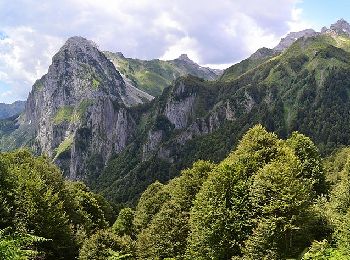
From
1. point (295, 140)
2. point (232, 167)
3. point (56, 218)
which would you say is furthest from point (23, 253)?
point (295, 140)

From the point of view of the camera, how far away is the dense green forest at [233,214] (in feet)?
141

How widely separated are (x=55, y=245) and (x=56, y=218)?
3.72 m

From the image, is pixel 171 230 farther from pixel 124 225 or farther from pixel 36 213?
pixel 124 225

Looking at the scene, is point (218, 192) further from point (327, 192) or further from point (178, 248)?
point (327, 192)

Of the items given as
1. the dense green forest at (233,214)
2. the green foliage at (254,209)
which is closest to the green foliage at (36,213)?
the dense green forest at (233,214)

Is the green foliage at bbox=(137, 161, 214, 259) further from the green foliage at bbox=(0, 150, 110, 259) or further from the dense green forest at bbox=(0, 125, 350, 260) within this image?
the green foliage at bbox=(0, 150, 110, 259)

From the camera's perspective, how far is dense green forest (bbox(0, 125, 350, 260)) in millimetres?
43031

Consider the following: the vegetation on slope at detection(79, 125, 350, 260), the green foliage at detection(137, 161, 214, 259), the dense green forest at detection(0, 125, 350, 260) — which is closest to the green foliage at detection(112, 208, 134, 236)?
the dense green forest at detection(0, 125, 350, 260)

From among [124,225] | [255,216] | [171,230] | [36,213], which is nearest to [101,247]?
[36,213]

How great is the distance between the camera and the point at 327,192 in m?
66.1

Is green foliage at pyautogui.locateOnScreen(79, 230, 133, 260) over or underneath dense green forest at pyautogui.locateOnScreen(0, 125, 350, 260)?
underneath

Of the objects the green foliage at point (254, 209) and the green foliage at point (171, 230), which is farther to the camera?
the green foliage at point (171, 230)

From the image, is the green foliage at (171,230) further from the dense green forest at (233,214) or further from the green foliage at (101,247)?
the green foliage at (101,247)

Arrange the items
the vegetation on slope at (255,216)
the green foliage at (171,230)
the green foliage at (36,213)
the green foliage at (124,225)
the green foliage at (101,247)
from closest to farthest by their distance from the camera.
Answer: the vegetation on slope at (255,216), the green foliage at (36,213), the green foliage at (101,247), the green foliage at (171,230), the green foliage at (124,225)
